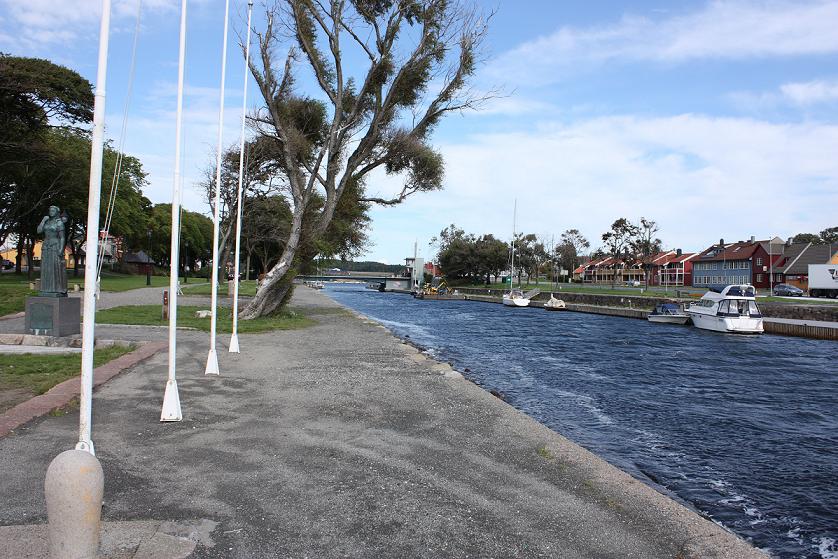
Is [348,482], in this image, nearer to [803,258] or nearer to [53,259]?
[53,259]

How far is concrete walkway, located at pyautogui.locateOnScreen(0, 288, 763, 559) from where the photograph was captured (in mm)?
4500

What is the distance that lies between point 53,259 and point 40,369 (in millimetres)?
5428

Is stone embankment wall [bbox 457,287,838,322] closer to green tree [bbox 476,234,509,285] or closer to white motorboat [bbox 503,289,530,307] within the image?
white motorboat [bbox 503,289,530,307]

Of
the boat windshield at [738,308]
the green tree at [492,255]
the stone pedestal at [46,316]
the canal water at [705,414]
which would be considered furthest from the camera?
the green tree at [492,255]

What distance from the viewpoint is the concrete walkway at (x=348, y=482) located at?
4500 mm

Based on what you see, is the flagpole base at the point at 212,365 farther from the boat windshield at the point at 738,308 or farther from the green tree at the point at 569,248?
the green tree at the point at 569,248

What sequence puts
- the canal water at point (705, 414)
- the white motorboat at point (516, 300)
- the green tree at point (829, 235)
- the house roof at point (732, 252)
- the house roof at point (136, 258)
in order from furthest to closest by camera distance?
the green tree at point (829, 235) → the house roof at point (136, 258) → the house roof at point (732, 252) → the white motorboat at point (516, 300) → the canal water at point (705, 414)

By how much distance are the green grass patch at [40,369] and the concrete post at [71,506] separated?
6.19m

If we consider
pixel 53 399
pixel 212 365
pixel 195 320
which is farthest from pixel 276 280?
pixel 53 399

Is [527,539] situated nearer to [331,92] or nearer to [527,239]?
[331,92]

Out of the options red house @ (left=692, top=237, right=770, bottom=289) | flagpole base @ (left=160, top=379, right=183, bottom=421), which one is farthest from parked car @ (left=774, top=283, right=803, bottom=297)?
flagpole base @ (left=160, top=379, right=183, bottom=421)

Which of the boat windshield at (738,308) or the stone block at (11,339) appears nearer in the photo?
the stone block at (11,339)

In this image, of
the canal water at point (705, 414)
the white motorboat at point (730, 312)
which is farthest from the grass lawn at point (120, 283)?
the white motorboat at point (730, 312)

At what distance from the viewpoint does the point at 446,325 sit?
124 feet
